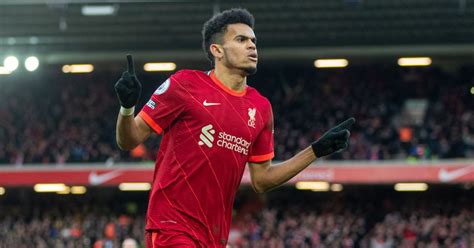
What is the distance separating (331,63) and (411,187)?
474cm

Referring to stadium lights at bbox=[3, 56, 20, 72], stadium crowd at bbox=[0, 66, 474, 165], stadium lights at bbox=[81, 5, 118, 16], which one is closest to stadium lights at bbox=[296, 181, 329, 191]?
stadium crowd at bbox=[0, 66, 474, 165]

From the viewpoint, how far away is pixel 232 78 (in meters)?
5.34

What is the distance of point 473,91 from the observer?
27.5m

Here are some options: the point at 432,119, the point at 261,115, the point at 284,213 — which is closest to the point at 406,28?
the point at 432,119

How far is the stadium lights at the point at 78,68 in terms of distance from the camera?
29812mm

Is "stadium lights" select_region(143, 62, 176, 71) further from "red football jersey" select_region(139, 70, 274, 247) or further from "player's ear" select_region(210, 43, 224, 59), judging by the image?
"red football jersey" select_region(139, 70, 274, 247)

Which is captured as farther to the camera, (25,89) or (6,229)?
(25,89)

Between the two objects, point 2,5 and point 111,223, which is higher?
point 2,5

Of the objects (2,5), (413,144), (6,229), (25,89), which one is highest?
(2,5)

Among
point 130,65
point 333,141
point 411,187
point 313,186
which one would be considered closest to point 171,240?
point 130,65

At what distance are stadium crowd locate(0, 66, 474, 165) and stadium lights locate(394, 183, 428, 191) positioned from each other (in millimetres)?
1146

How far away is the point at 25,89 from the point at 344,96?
10216 mm

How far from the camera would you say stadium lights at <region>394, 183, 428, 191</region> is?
2619cm

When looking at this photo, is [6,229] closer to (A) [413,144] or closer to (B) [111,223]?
(B) [111,223]
